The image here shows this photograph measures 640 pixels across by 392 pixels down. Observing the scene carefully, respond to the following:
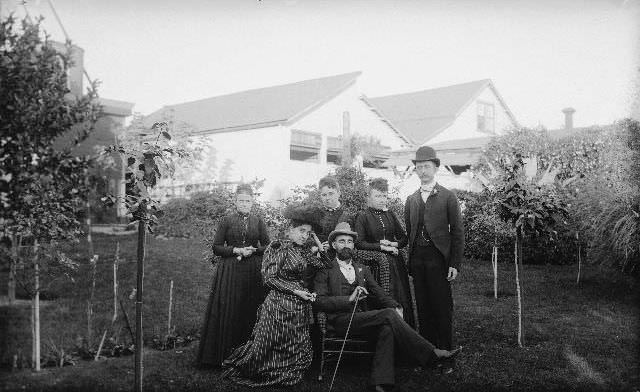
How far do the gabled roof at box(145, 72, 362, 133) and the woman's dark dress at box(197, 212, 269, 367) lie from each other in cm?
1164

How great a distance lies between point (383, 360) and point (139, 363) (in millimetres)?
2119

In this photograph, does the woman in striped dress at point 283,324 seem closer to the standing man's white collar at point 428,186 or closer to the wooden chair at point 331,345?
the wooden chair at point 331,345

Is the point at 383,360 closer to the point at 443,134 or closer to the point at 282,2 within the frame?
the point at 282,2

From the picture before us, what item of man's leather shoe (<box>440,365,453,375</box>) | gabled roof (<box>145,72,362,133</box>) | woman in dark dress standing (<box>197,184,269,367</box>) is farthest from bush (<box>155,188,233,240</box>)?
man's leather shoe (<box>440,365,453,375</box>)

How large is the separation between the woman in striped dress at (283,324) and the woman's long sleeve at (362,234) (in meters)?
0.69

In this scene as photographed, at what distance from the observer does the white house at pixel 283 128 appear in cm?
1752

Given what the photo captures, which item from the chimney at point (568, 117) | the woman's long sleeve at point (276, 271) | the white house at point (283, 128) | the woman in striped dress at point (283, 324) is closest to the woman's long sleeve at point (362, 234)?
the woman in striped dress at point (283, 324)

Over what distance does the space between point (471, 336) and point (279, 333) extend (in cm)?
309

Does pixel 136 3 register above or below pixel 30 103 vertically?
above

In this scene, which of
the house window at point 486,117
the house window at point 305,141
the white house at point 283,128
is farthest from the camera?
the house window at point 486,117

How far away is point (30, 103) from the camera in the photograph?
139 inches

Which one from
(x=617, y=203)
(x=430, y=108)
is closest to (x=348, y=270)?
(x=617, y=203)

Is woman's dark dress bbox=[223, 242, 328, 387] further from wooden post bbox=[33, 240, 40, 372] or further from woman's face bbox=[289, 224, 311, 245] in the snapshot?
wooden post bbox=[33, 240, 40, 372]

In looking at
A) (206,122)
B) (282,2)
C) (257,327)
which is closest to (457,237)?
(257,327)
